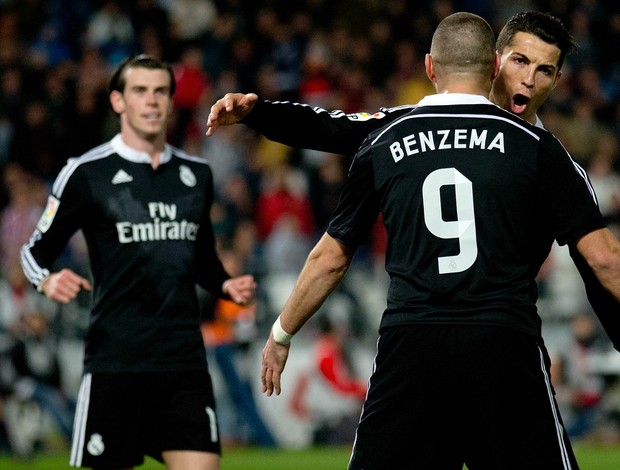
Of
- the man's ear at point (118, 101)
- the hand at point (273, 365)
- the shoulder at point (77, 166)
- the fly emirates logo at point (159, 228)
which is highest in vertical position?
the man's ear at point (118, 101)

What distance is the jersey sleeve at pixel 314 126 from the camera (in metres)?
5.16

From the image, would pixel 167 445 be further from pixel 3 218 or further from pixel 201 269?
pixel 3 218

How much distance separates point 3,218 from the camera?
1411 centimetres

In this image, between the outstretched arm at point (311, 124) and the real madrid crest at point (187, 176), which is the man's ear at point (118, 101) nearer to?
the real madrid crest at point (187, 176)

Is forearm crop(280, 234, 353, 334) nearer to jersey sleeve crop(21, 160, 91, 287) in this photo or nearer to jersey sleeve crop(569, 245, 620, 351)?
jersey sleeve crop(569, 245, 620, 351)

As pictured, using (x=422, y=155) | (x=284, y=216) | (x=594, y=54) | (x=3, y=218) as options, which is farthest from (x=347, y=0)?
(x=422, y=155)

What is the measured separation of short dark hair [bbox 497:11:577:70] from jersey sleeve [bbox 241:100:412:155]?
2.39 feet

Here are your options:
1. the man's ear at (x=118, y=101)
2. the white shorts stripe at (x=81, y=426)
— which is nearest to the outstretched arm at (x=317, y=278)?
the white shorts stripe at (x=81, y=426)

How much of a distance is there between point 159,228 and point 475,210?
236cm

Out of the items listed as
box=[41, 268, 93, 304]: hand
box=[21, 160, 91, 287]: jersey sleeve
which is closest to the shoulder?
box=[21, 160, 91, 287]: jersey sleeve

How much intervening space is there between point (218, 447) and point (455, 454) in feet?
6.43

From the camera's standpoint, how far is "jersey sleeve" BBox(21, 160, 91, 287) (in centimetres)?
639

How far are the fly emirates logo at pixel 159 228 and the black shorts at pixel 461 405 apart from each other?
2102 millimetres

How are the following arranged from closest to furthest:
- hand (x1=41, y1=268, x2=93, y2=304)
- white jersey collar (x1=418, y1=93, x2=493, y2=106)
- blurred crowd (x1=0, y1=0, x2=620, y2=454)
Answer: white jersey collar (x1=418, y1=93, x2=493, y2=106) < hand (x1=41, y1=268, x2=93, y2=304) < blurred crowd (x1=0, y1=0, x2=620, y2=454)
